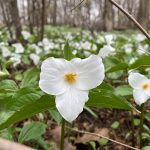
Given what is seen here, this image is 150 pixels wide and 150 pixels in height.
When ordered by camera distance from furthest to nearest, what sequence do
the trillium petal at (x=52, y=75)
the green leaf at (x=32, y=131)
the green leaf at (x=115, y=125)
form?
the green leaf at (x=115, y=125) → the green leaf at (x=32, y=131) → the trillium petal at (x=52, y=75)

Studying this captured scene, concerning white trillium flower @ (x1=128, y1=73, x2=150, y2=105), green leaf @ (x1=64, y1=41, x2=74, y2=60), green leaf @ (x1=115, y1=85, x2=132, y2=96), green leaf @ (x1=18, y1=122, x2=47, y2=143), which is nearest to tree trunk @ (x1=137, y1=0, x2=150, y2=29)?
green leaf @ (x1=115, y1=85, x2=132, y2=96)

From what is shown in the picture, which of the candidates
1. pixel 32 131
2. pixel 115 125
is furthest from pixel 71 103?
pixel 115 125

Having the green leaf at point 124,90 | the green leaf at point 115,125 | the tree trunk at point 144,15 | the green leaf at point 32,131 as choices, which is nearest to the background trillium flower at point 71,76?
the green leaf at point 32,131

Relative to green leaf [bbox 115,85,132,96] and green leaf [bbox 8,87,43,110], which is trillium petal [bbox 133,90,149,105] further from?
green leaf [bbox 8,87,43,110]

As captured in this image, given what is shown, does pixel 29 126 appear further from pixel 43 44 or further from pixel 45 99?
pixel 43 44

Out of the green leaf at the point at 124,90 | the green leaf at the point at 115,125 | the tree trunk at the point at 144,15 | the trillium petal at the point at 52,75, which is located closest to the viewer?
the trillium petal at the point at 52,75

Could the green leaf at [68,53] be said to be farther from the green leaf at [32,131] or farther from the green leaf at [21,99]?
the green leaf at [32,131]

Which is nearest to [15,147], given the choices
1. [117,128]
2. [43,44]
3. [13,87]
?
[13,87]
